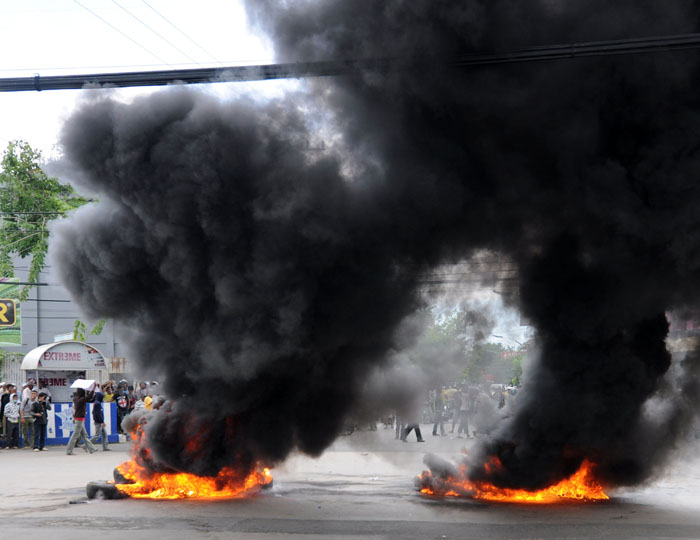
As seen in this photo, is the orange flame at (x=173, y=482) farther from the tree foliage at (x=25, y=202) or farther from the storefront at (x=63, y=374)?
the tree foliage at (x=25, y=202)

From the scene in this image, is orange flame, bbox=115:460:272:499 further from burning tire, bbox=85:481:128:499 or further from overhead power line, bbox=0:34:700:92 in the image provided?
overhead power line, bbox=0:34:700:92

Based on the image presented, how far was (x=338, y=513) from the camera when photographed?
11.3 meters

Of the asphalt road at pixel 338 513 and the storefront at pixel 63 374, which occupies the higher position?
the storefront at pixel 63 374

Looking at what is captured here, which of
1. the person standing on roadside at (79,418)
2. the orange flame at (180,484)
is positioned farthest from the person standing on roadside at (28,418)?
the orange flame at (180,484)

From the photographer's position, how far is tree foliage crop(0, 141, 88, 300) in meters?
26.0

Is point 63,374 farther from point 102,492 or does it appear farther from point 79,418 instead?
point 102,492

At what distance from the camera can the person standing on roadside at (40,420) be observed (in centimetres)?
2108

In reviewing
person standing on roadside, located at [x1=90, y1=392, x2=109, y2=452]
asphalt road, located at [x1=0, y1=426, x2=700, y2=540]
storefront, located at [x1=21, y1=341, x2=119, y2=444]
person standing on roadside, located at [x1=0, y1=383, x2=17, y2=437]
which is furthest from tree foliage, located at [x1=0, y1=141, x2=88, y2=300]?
asphalt road, located at [x1=0, y1=426, x2=700, y2=540]

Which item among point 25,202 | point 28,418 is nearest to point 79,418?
point 28,418

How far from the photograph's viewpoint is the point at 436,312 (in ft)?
47.0

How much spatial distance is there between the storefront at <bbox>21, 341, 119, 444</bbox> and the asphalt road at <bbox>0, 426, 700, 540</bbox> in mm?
7357

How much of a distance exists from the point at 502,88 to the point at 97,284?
6.75m

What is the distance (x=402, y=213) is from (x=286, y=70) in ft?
9.70

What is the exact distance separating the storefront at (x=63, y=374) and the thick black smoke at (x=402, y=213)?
38.4ft
